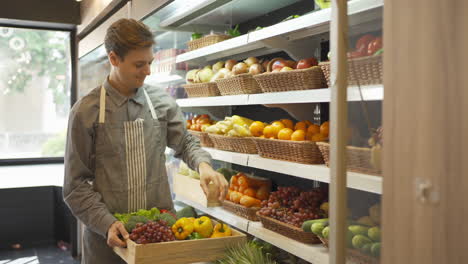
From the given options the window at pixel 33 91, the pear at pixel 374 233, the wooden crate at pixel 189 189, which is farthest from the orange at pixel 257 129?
the window at pixel 33 91

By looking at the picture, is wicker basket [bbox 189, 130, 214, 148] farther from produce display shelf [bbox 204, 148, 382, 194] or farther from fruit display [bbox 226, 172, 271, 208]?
fruit display [bbox 226, 172, 271, 208]

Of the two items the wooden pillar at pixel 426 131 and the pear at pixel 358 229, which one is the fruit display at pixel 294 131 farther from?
the wooden pillar at pixel 426 131

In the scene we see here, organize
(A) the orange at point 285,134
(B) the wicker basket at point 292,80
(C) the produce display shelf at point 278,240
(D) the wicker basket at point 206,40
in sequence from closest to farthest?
(C) the produce display shelf at point 278,240, (B) the wicker basket at point 292,80, (A) the orange at point 285,134, (D) the wicker basket at point 206,40

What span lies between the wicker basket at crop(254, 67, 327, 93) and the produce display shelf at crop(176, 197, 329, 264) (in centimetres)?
71

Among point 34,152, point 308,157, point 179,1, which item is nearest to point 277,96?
A: point 308,157

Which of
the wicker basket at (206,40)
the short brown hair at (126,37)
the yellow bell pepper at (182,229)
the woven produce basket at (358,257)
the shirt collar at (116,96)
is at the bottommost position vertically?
the yellow bell pepper at (182,229)

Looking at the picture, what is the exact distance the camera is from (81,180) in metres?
2.14

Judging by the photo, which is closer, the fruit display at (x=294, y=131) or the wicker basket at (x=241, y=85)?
the fruit display at (x=294, y=131)

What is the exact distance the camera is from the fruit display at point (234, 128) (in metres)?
2.76

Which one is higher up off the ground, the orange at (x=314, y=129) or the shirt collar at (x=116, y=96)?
the shirt collar at (x=116, y=96)

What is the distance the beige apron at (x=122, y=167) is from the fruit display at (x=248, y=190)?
64 cm

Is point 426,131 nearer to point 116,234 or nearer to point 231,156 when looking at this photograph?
point 116,234

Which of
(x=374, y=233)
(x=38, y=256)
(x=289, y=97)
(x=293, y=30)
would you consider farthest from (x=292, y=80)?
(x=38, y=256)

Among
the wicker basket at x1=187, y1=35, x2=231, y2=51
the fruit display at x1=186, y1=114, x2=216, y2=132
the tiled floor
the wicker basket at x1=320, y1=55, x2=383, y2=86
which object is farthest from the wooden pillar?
the tiled floor
